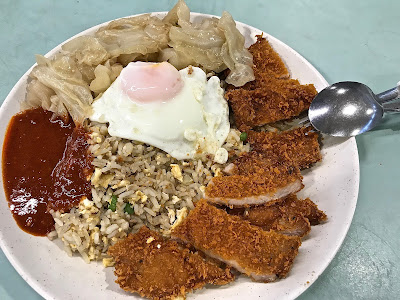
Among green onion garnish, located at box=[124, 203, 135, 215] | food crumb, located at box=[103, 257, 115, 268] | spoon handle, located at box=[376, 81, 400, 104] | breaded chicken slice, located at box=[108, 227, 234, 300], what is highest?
spoon handle, located at box=[376, 81, 400, 104]

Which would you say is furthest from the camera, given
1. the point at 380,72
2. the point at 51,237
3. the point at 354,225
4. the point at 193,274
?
the point at 380,72

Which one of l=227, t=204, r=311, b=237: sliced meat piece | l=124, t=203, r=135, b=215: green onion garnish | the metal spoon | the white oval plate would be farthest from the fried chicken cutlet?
l=124, t=203, r=135, b=215: green onion garnish

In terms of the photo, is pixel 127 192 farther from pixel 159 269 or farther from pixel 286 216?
pixel 286 216

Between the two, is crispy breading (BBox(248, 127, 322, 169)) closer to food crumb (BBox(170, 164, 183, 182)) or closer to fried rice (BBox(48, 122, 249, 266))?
fried rice (BBox(48, 122, 249, 266))

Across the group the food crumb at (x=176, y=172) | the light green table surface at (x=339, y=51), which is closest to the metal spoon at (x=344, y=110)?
the light green table surface at (x=339, y=51)

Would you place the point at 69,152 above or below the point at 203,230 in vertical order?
above

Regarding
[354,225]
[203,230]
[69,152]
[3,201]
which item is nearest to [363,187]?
[354,225]

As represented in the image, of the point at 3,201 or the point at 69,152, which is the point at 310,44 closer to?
the point at 69,152
